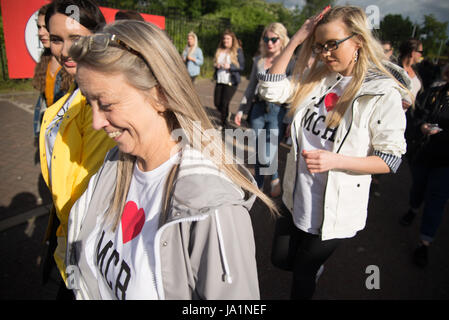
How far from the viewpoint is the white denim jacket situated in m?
1.57

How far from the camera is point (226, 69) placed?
6.28 meters

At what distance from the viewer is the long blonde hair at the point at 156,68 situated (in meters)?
1.11

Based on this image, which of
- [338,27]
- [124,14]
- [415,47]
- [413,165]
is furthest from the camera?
[415,47]

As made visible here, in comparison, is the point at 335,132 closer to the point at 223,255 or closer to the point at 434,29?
the point at 223,255

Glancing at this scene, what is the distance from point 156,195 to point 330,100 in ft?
4.34

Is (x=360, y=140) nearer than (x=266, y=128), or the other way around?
(x=360, y=140)

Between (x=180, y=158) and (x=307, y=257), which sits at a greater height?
(x=180, y=158)

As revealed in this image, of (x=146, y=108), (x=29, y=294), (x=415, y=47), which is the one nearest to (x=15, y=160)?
(x=29, y=294)

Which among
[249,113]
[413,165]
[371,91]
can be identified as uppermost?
[371,91]

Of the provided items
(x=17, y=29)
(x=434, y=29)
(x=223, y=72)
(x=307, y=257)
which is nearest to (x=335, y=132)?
(x=307, y=257)

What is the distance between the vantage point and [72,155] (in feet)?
5.36

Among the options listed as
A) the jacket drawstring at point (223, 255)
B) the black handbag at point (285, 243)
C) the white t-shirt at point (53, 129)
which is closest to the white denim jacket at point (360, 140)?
the black handbag at point (285, 243)
